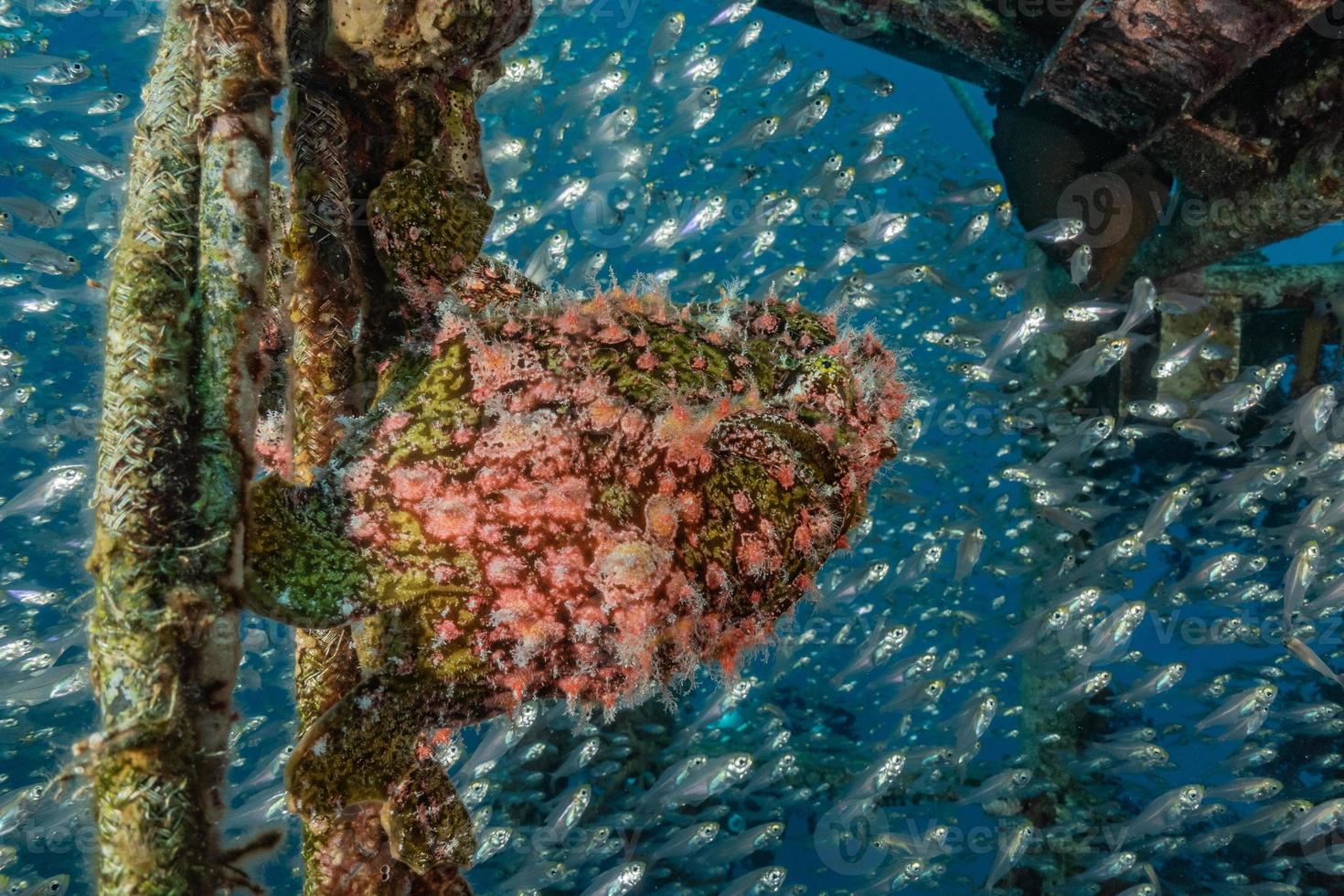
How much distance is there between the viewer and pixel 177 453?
1.39 meters

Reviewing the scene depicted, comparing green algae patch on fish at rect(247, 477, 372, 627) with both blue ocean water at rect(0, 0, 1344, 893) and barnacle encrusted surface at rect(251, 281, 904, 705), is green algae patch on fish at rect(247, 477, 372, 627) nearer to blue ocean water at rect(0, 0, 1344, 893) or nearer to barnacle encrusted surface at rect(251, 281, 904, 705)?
barnacle encrusted surface at rect(251, 281, 904, 705)

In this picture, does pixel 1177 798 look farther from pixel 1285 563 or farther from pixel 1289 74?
pixel 1289 74

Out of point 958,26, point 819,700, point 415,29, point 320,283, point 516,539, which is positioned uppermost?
point 958,26

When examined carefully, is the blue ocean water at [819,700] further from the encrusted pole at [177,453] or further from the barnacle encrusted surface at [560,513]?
the encrusted pole at [177,453]

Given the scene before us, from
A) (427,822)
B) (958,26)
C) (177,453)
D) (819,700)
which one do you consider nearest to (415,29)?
(177,453)

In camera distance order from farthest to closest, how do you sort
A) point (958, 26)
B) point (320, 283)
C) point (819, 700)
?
point (819, 700) → point (958, 26) → point (320, 283)

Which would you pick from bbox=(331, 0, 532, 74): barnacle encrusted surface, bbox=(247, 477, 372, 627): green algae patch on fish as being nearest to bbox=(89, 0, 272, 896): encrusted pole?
bbox=(247, 477, 372, 627): green algae patch on fish

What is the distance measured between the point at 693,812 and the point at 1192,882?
676cm

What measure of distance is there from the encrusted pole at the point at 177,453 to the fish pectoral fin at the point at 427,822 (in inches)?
15.4

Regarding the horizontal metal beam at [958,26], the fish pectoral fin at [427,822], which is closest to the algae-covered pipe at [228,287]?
the fish pectoral fin at [427,822]

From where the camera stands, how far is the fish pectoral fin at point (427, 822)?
5.57 ft

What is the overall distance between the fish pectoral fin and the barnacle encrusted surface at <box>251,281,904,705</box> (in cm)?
24

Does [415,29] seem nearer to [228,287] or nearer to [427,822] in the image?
[228,287]

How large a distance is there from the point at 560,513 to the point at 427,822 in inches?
29.2
